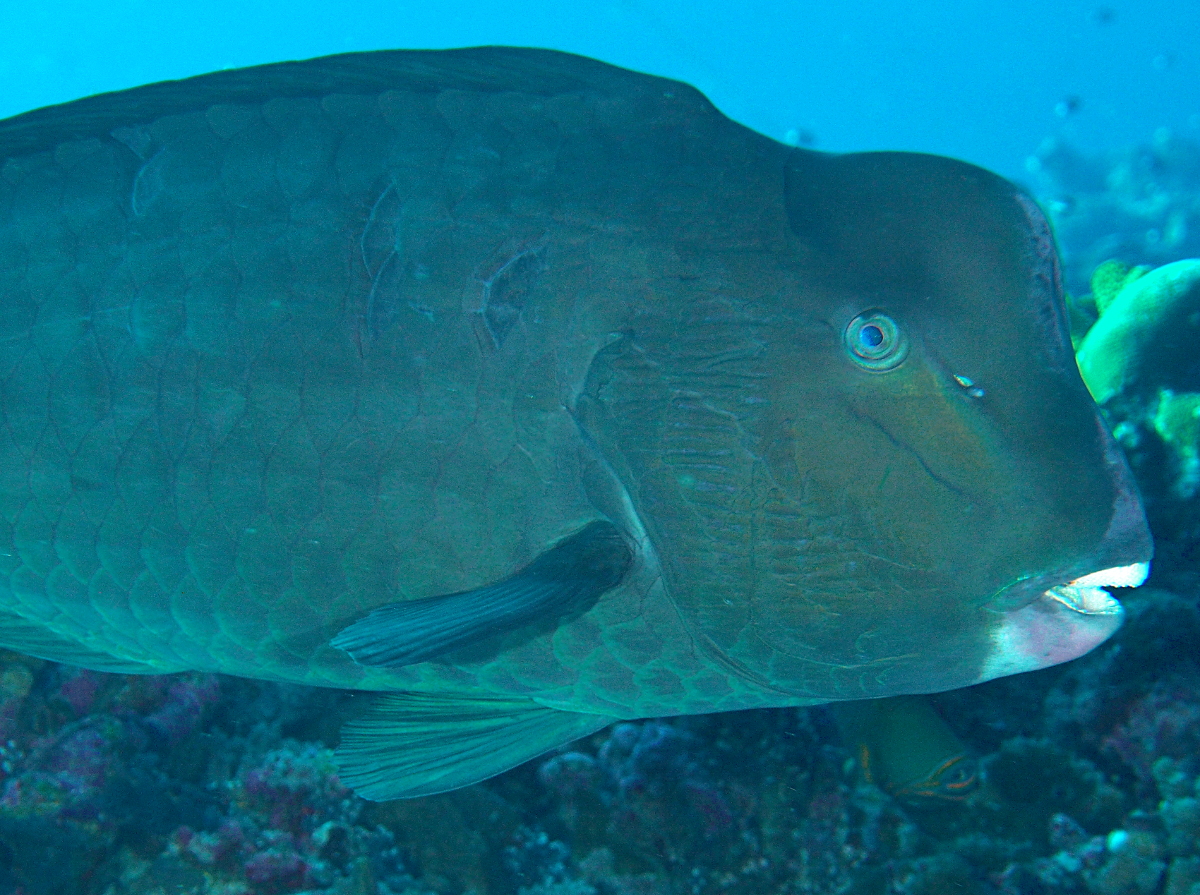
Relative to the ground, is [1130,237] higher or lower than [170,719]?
higher

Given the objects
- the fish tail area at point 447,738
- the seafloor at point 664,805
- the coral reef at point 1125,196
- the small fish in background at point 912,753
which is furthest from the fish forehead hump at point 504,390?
the coral reef at point 1125,196

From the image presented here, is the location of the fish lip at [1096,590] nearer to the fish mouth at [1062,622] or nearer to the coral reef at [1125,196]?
the fish mouth at [1062,622]

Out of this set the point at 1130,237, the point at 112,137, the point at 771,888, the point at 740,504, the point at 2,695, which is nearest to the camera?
the point at 740,504

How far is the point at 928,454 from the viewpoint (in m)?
1.44

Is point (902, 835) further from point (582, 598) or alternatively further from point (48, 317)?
point (48, 317)

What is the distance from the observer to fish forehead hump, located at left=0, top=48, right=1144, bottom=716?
1.48 metres

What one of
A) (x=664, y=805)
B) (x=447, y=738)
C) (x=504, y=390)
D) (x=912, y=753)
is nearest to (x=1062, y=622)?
(x=504, y=390)

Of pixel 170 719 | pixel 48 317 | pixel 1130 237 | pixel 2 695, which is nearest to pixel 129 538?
pixel 48 317

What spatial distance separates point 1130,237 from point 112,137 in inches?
1277

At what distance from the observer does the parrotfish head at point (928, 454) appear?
4.59 ft

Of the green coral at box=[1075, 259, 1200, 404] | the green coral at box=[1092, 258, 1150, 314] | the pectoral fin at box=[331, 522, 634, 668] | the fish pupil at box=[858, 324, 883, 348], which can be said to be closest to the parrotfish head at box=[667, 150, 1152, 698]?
the fish pupil at box=[858, 324, 883, 348]

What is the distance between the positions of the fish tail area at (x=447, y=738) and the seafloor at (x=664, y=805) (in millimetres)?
761

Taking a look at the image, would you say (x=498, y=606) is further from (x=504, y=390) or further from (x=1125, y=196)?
(x=1125, y=196)

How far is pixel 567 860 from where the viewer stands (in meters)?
2.81
